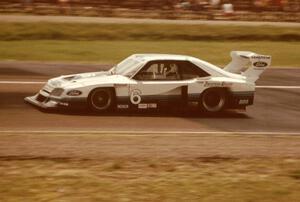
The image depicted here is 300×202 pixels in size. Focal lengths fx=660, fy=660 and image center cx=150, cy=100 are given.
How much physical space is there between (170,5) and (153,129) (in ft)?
74.3

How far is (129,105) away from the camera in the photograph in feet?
43.4

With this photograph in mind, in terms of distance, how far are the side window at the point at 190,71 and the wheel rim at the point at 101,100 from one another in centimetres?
165

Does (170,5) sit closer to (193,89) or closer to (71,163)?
(193,89)

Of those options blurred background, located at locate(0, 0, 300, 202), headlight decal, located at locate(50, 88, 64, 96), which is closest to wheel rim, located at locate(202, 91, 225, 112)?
blurred background, located at locate(0, 0, 300, 202)

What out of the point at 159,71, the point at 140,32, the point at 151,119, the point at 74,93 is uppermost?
the point at 140,32

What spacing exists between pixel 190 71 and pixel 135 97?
1323 mm

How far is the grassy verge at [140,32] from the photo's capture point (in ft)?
88.3

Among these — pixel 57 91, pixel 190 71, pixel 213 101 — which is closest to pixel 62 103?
pixel 57 91

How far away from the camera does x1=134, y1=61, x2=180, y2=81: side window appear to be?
13438 mm

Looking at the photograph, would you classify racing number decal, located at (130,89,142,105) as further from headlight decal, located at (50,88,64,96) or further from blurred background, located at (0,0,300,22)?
blurred background, located at (0,0,300,22)

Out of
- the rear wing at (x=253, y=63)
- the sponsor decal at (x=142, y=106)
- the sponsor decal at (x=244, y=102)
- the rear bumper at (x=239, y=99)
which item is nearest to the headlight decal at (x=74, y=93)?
the sponsor decal at (x=142, y=106)

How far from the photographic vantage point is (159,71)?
44.6 ft

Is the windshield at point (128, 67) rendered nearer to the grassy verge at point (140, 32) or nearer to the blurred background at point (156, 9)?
the grassy verge at point (140, 32)

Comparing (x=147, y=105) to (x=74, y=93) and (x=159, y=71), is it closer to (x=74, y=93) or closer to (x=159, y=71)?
(x=159, y=71)
